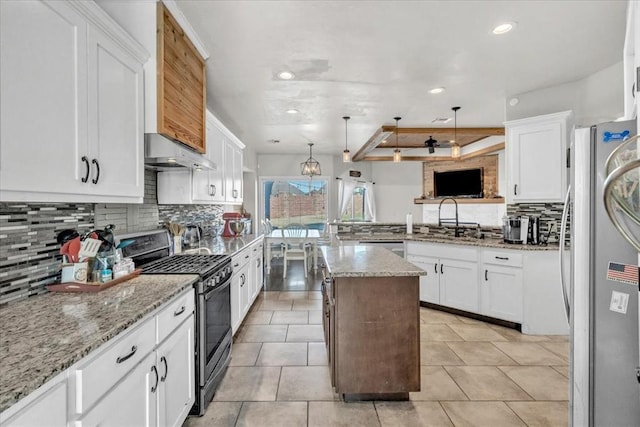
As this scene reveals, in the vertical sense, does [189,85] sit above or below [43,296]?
above

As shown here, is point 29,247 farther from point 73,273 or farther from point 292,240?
point 292,240

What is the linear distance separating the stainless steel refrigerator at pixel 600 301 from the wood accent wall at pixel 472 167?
5747 mm

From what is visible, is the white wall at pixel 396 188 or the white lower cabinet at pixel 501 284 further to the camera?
the white wall at pixel 396 188

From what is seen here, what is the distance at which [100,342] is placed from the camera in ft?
3.42

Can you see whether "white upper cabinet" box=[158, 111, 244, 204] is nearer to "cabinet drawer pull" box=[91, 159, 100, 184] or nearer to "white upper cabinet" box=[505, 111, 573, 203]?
"cabinet drawer pull" box=[91, 159, 100, 184]

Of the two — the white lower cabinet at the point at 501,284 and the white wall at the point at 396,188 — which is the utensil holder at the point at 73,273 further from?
the white wall at the point at 396,188

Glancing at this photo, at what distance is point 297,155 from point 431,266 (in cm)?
451

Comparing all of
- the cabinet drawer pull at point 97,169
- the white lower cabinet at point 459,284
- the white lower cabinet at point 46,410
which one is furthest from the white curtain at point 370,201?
the white lower cabinet at point 46,410

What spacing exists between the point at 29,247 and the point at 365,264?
1.84 meters

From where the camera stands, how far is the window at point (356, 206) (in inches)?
311

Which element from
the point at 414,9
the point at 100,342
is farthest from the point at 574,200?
the point at 100,342

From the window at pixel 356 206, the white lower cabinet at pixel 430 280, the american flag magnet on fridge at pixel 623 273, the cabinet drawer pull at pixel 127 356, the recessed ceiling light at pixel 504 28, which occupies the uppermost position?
the recessed ceiling light at pixel 504 28

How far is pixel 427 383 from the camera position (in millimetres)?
2371

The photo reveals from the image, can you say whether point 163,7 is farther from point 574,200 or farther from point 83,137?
point 574,200
